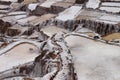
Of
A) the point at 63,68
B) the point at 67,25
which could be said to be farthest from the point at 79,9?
the point at 63,68

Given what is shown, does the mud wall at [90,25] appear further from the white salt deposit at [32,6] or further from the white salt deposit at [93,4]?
the white salt deposit at [32,6]

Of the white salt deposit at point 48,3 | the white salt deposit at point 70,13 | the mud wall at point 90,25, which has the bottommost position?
the mud wall at point 90,25

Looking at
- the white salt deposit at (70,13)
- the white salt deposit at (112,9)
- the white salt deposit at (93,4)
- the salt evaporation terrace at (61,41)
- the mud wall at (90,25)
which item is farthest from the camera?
the white salt deposit at (93,4)

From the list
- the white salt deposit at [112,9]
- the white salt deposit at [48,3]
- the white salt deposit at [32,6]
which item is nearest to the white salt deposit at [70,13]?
the white salt deposit at [112,9]

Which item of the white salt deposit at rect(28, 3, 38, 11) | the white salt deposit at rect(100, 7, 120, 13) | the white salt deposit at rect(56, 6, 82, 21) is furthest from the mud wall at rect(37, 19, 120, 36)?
the white salt deposit at rect(28, 3, 38, 11)

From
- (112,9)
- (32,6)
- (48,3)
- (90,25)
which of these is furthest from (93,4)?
(32,6)

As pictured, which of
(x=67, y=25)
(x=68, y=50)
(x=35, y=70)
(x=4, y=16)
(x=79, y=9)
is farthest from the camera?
(x=4, y=16)

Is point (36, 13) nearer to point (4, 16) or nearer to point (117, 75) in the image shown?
point (4, 16)

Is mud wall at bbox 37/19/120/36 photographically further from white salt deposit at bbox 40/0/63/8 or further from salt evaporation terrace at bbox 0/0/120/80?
white salt deposit at bbox 40/0/63/8
